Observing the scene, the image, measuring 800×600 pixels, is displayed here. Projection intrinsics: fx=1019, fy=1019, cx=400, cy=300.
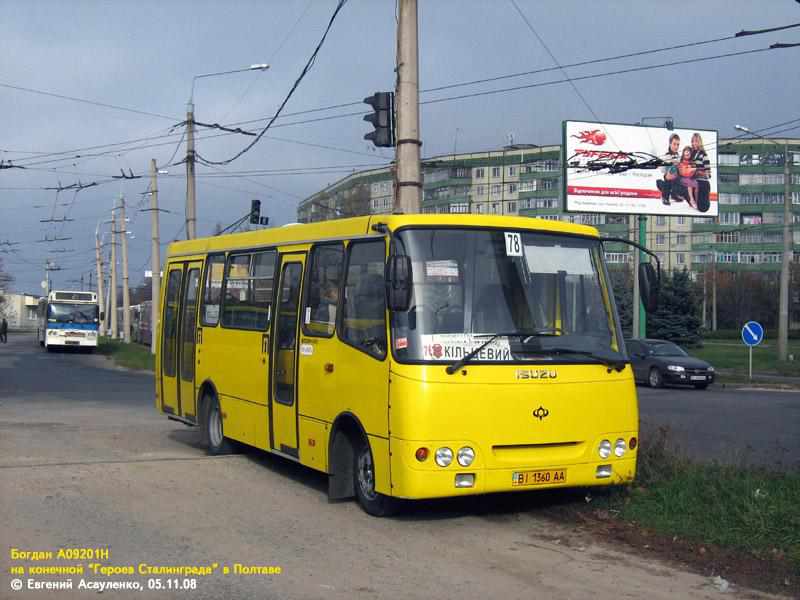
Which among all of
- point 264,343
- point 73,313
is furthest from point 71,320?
point 264,343

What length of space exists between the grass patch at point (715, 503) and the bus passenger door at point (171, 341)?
7242mm

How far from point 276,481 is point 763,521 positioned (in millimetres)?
5231

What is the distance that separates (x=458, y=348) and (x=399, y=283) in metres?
0.81

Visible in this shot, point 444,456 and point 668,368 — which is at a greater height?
point 444,456

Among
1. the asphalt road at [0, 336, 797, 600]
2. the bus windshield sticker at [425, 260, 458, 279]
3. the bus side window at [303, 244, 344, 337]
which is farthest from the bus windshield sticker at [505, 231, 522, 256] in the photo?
the asphalt road at [0, 336, 797, 600]

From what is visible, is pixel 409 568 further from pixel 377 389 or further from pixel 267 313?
pixel 267 313

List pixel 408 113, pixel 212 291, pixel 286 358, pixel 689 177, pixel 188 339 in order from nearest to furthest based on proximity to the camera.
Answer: pixel 286 358 → pixel 212 291 → pixel 408 113 → pixel 188 339 → pixel 689 177

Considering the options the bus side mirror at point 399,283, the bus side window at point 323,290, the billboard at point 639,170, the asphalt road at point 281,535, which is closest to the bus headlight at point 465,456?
the asphalt road at point 281,535

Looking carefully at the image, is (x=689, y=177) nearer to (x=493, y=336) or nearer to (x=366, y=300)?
(x=366, y=300)

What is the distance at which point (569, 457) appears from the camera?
349 inches

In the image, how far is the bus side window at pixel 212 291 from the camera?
516 inches

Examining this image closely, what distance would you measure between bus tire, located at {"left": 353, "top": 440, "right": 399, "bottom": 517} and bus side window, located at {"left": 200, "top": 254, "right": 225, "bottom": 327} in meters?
4.22

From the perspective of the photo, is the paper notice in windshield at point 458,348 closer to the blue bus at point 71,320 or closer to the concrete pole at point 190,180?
the concrete pole at point 190,180

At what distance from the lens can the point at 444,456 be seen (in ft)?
27.4
